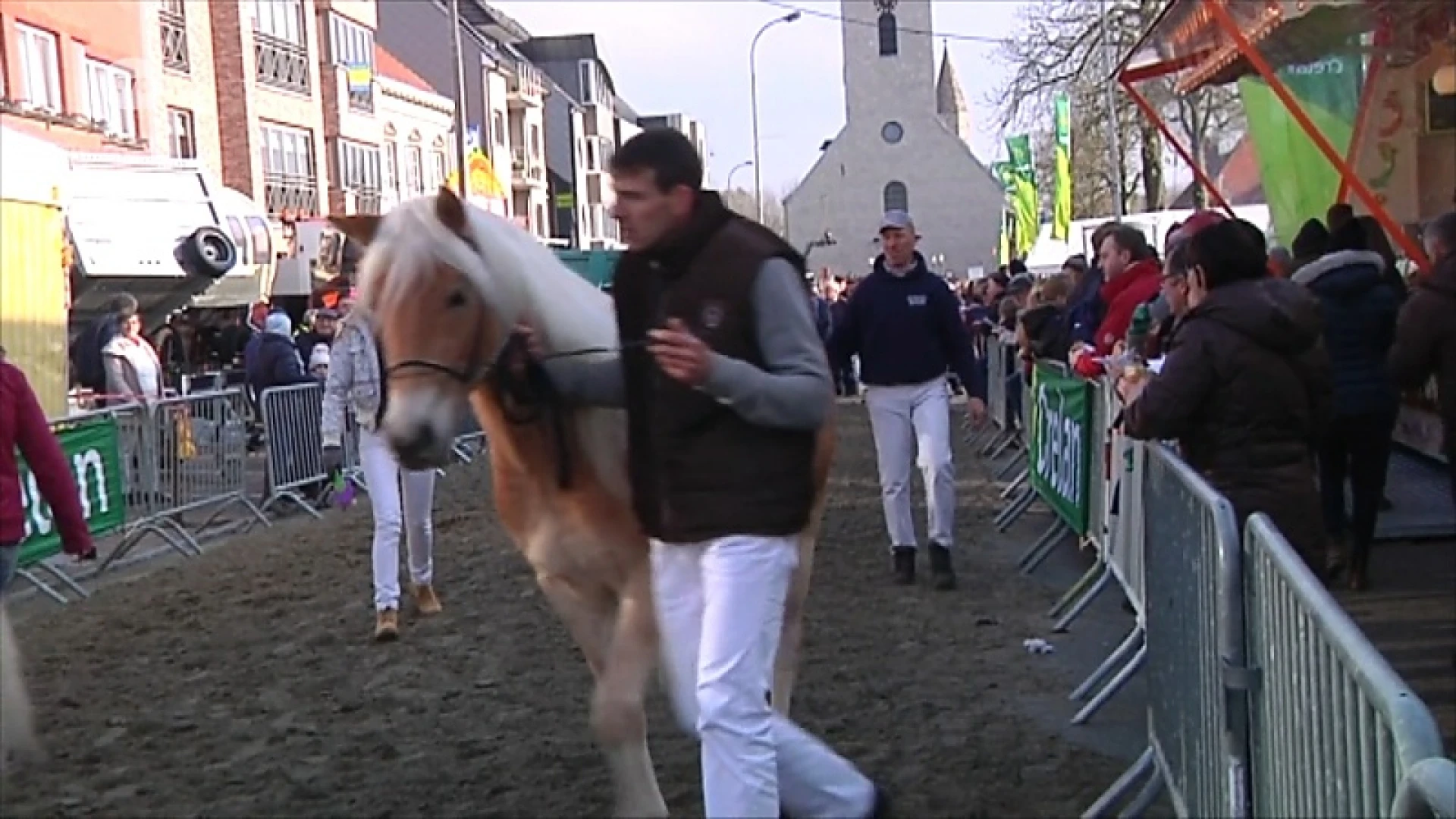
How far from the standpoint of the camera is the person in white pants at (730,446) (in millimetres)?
3887

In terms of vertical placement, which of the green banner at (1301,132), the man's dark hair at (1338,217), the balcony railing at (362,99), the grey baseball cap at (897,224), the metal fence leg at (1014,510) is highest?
the balcony railing at (362,99)

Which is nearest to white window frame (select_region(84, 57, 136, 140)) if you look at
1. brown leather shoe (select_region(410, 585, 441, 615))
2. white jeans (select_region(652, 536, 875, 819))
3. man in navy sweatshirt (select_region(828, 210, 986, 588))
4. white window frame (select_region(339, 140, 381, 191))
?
white window frame (select_region(339, 140, 381, 191))

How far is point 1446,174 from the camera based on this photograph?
14.0 metres

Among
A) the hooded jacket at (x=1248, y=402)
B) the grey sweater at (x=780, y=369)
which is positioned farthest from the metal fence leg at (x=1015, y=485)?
the grey sweater at (x=780, y=369)

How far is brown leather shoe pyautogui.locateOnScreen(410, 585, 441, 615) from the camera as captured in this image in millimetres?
9242

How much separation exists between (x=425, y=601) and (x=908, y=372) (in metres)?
3.12

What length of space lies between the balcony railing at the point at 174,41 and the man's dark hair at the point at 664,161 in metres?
33.5

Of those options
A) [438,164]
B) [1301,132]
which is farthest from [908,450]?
[438,164]

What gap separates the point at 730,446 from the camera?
4.00m

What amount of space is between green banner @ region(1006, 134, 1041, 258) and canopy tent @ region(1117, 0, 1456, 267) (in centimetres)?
2278

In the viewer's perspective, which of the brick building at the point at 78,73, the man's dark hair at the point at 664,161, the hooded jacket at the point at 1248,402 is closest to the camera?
the man's dark hair at the point at 664,161

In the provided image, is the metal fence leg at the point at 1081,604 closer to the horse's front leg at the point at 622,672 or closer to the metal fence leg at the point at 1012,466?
the horse's front leg at the point at 622,672

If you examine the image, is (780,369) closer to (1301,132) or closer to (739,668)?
(739,668)

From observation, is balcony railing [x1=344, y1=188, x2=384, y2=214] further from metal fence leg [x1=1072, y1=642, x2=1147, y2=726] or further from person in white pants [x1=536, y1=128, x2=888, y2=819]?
person in white pants [x1=536, y1=128, x2=888, y2=819]
